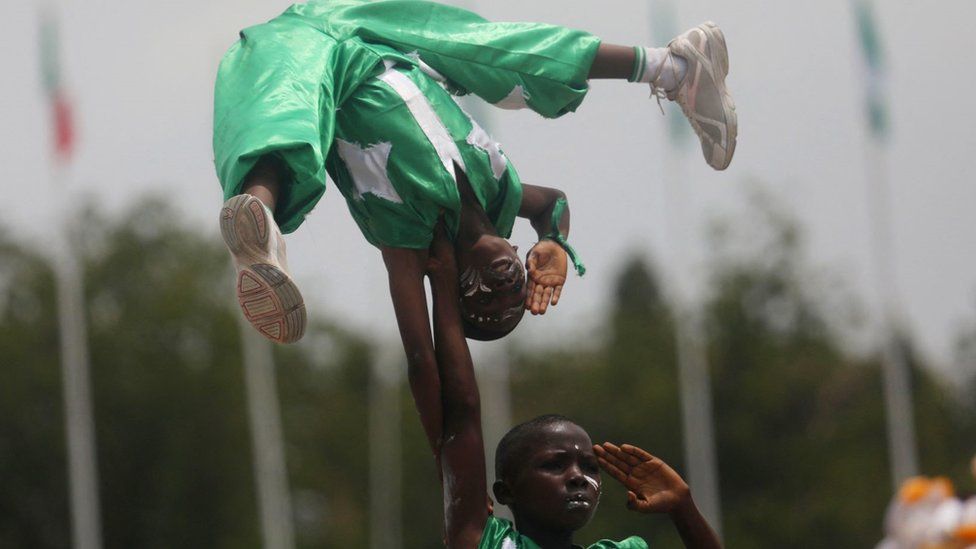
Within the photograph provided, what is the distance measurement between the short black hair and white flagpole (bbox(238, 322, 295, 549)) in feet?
94.1

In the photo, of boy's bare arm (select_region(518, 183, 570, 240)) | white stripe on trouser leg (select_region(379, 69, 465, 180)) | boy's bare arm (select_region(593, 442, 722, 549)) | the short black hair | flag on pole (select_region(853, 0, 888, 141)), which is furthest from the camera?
flag on pole (select_region(853, 0, 888, 141))

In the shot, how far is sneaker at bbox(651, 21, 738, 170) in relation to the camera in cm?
727

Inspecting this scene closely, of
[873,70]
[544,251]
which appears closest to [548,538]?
[544,251]

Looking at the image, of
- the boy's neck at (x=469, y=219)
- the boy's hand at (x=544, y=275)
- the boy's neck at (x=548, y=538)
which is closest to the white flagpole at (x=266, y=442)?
the boy's hand at (x=544, y=275)

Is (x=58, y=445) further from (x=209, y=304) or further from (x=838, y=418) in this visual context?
(x=838, y=418)

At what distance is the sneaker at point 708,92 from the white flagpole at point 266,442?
2823cm

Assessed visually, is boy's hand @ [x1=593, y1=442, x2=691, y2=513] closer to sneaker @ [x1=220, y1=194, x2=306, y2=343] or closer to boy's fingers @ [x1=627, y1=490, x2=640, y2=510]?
boy's fingers @ [x1=627, y1=490, x2=640, y2=510]

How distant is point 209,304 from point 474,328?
3834cm

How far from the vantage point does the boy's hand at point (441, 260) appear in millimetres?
6812

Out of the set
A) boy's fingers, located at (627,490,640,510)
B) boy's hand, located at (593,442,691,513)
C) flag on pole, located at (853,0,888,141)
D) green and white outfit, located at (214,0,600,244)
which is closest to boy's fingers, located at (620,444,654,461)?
boy's hand, located at (593,442,691,513)

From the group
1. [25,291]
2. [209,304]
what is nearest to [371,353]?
[209,304]

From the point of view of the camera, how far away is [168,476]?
4062 centimetres

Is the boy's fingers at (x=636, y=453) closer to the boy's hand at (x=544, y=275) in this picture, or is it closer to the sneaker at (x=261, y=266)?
the boy's hand at (x=544, y=275)

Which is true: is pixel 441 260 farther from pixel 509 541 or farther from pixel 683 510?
pixel 683 510
